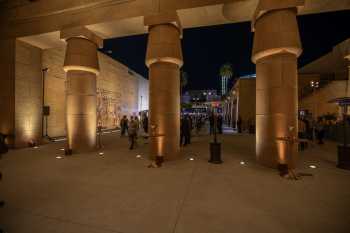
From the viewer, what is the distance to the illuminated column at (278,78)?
6.91 meters

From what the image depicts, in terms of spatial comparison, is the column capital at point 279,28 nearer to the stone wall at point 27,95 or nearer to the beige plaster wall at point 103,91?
the stone wall at point 27,95

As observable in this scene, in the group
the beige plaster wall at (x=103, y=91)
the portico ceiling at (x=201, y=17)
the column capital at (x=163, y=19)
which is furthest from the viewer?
the beige plaster wall at (x=103, y=91)

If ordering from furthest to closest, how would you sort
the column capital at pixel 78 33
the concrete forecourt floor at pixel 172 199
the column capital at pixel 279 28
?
the column capital at pixel 78 33 < the column capital at pixel 279 28 < the concrete forecourt floor at pixel 172 199

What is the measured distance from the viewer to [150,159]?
8547mm

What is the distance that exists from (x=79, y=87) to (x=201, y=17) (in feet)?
25.1

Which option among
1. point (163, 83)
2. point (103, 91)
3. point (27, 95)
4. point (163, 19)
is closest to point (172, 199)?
point (163, 83)

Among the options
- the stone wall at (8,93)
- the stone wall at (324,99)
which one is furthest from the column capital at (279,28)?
the stone wall at (324,99)

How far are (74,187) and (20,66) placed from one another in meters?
10.7

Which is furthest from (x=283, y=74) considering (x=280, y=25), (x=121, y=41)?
Result: (x=121, y=41)

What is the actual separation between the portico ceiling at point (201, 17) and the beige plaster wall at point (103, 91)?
4839 millimetres

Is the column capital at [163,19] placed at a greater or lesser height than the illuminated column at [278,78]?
greater

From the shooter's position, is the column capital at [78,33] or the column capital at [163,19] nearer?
the column capital at [163,19]

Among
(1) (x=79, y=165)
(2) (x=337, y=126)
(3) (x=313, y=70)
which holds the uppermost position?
(3) (x=313, y=70)

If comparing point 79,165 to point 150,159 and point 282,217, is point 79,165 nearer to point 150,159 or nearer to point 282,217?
point 150,159
